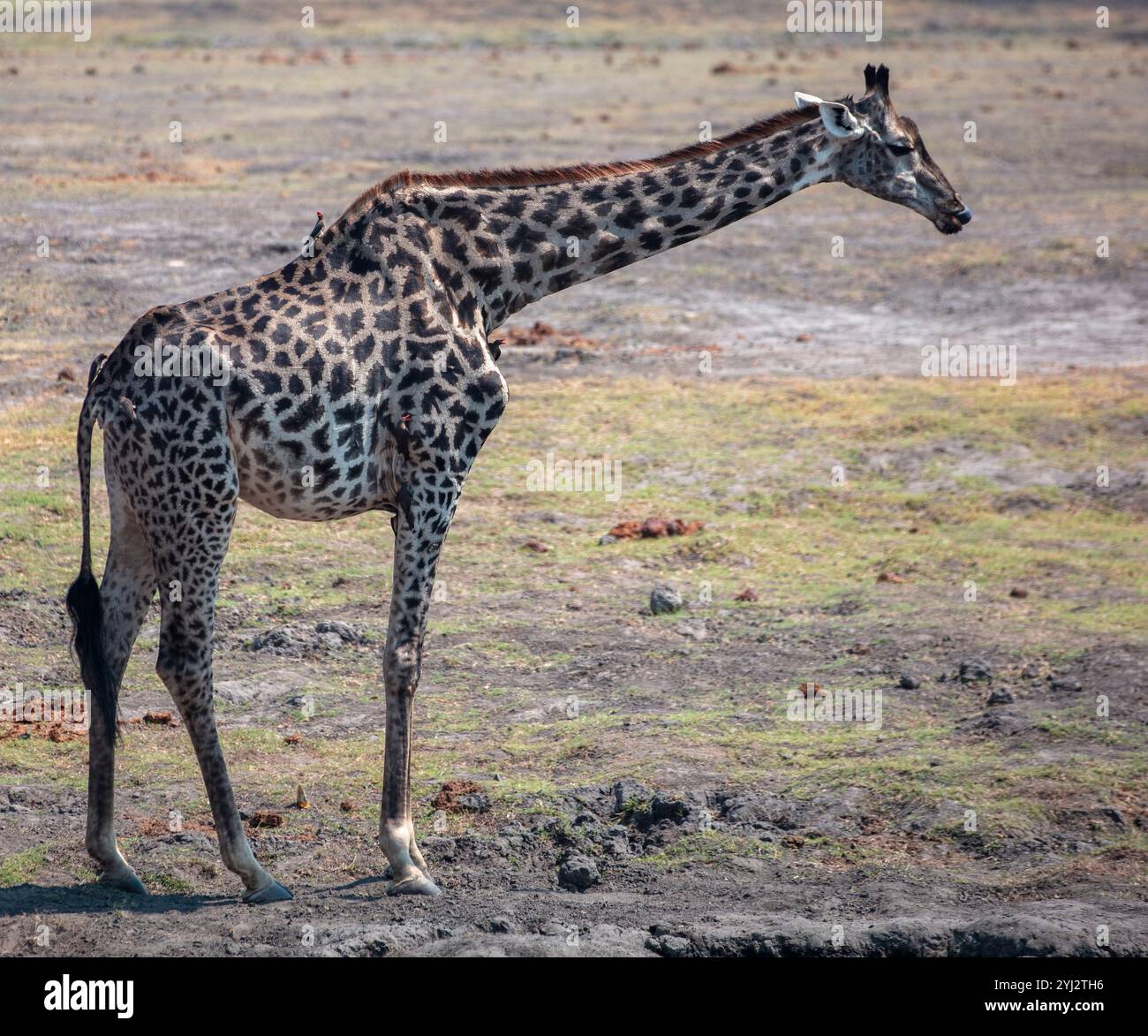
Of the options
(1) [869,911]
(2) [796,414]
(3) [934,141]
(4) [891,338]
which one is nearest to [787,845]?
(1) [869,911]

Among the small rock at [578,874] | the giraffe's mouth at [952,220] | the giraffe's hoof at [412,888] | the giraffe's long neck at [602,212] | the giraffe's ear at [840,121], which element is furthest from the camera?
A: the giraffe's mouth at [952,220]

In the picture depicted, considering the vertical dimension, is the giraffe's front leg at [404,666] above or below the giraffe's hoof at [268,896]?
above

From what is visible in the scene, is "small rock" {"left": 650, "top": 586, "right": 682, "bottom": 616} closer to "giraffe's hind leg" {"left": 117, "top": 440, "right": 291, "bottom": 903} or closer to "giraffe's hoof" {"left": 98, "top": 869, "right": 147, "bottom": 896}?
"giraffe's hind leg" {"left": 117, "top": 440, "right": 291, "bottom": 903}

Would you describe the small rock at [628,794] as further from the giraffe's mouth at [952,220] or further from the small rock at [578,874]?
the giraffe's mouth at [952,220]

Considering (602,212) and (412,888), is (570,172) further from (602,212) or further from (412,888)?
(412,888)

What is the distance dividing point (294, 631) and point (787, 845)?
3731mm

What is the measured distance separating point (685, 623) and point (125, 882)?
457 centimetres

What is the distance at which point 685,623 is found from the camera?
1084 cm

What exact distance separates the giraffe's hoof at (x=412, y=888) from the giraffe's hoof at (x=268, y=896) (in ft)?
1.56

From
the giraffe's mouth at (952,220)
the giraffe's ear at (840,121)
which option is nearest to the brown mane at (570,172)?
the giraffe's ear at (840,121)

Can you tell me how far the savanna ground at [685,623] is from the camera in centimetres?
747

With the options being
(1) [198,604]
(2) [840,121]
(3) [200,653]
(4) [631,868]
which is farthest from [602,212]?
(4) [631,868]

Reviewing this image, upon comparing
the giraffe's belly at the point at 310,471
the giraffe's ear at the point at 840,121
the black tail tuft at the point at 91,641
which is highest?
the giraffe's ear at the point at 840,121

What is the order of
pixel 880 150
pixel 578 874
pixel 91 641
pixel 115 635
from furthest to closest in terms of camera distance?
pixel 880 150, pixel 578 874, pixel 115 635, pixel 91 641
